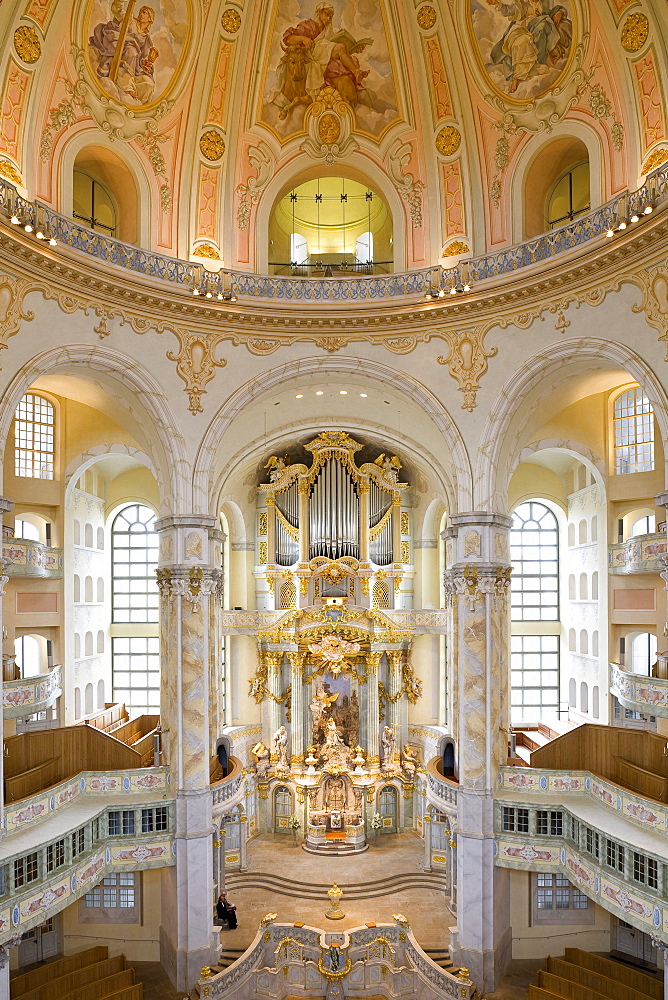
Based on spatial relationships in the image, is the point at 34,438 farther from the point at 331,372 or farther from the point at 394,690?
the point at 394,690

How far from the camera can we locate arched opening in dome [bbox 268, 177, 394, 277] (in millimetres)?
24031

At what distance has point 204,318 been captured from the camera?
19453mm

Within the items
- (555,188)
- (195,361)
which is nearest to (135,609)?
(195,361)

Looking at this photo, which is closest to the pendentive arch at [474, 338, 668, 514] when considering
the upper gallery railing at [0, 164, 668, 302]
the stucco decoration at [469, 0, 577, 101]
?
the upper gallery railing at [0, 164, 668, 302]

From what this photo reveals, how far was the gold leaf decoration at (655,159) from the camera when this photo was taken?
1571 cm

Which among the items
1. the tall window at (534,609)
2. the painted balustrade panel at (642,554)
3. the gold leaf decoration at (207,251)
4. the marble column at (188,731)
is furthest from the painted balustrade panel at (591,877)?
the gold leaf decoration at (207,251)

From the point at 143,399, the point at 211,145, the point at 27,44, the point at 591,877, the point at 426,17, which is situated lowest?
the point at 591,877

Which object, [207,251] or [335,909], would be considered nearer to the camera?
[207,251]

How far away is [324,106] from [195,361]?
7.51m

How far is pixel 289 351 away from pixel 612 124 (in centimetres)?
902

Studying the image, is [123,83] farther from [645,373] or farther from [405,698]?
[405,698]

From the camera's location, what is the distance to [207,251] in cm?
2000

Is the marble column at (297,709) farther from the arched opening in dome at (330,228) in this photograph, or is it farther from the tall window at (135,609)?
the arched opening in dome at (330,228)

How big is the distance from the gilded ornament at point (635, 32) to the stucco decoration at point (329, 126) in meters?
7.10
